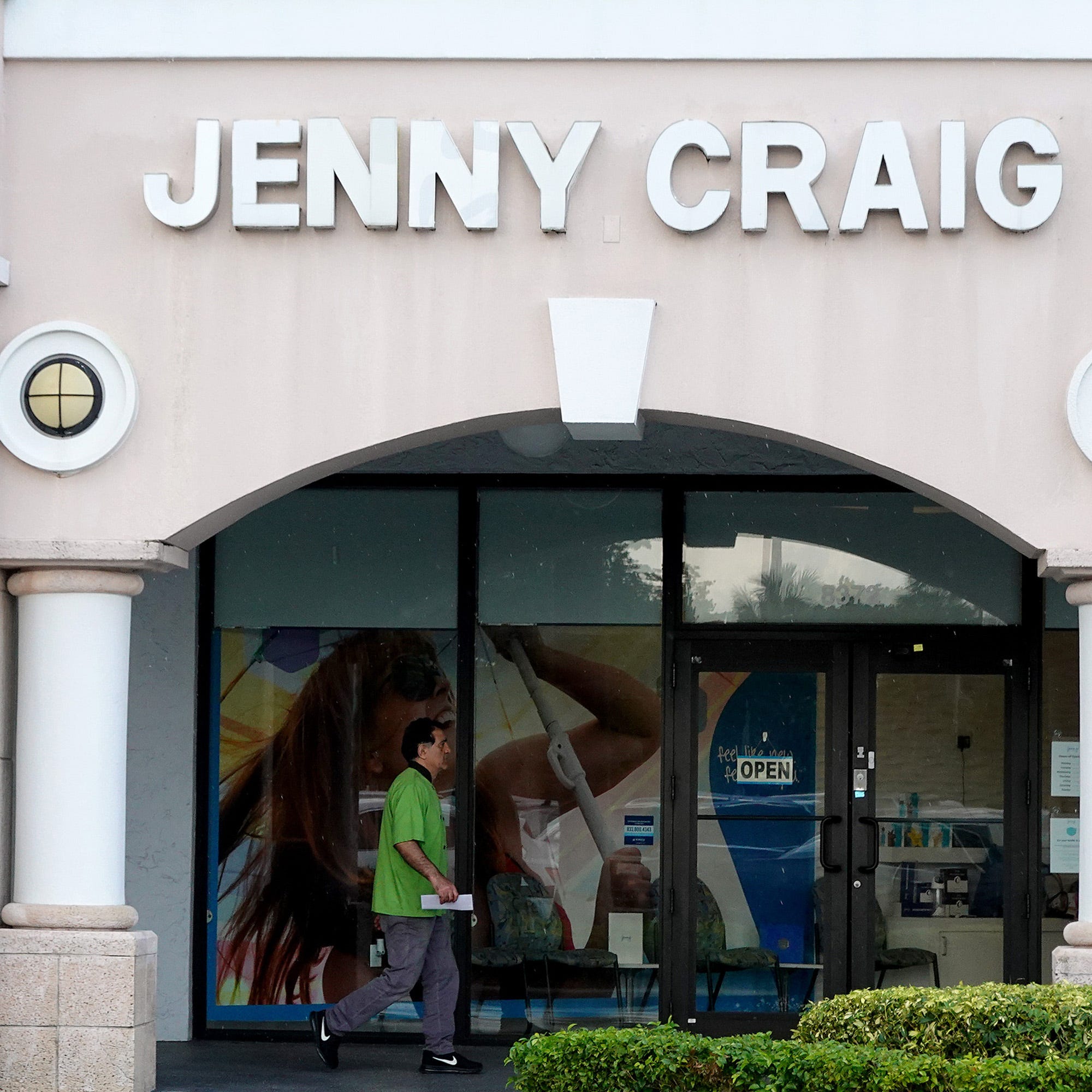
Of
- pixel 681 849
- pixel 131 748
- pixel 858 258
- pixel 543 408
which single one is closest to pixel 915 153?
pixel 858 258

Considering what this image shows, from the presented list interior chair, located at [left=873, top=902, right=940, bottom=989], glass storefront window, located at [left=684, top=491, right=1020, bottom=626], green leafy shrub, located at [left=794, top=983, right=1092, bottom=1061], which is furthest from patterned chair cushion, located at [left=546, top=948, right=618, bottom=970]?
green leafy shrub, located at [left=794, top=983, right=1092, bottom=1061]

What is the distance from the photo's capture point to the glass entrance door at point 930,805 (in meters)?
8.72

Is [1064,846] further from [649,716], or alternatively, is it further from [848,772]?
[649,716]

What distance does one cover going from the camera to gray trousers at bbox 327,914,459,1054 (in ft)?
25.6

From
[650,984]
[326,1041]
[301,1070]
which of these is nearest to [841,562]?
[650,984]

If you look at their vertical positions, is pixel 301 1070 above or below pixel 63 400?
below

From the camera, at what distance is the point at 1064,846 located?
8648mm

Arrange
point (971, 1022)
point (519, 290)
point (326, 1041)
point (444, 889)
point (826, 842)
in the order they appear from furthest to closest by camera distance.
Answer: point (826, 842), point (326, 1041), point (444, 889), point (519, 290), point (971, 1022)

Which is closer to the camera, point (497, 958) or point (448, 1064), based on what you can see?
point (448, 1064)

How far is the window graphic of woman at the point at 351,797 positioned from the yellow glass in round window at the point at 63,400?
8.26 feet

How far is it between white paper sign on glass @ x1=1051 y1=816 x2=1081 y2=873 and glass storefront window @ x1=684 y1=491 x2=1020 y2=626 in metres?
1.17

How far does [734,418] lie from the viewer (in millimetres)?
6781

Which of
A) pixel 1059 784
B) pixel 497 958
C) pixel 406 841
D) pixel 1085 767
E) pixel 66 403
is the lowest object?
pixel 497 958

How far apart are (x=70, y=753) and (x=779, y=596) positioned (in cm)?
401
